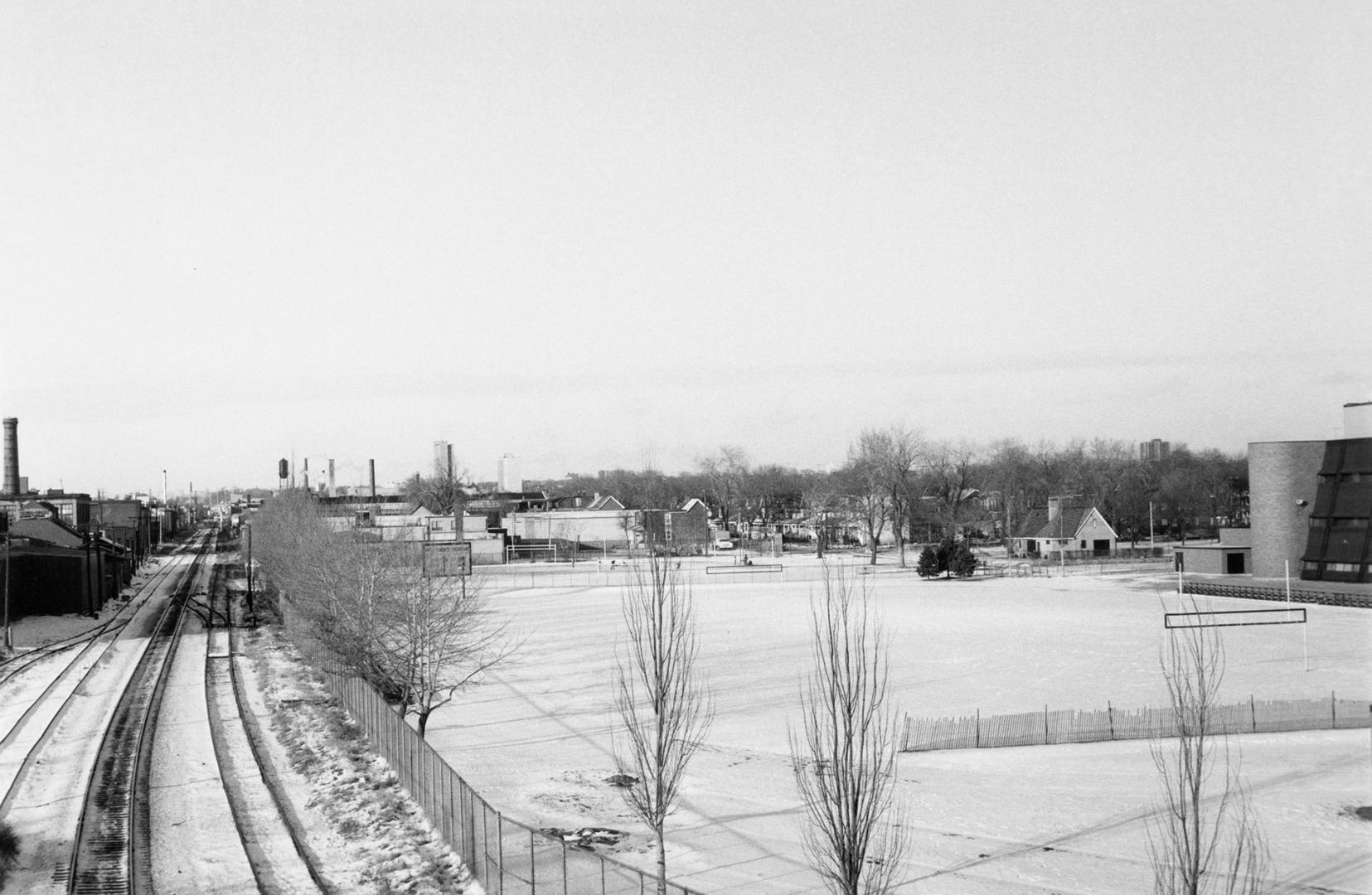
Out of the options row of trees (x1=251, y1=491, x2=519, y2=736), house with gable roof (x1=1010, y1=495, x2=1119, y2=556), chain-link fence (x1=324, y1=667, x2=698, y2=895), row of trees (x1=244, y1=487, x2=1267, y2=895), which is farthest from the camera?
house with gable roof (x1=1010, y1=495, x2=1119, y2=556)

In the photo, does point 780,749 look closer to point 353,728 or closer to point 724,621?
point 353,728

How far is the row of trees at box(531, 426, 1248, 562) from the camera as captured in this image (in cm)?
10362

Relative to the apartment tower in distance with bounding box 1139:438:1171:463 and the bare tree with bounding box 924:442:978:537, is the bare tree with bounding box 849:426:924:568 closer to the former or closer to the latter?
the bare tree with bounding box 924:442:978:537

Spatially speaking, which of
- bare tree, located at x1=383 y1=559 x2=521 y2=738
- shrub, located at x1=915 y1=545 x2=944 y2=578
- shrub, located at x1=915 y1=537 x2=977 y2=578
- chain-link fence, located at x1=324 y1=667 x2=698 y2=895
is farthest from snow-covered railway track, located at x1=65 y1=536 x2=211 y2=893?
shrub, located at x1=915 y1=537 x2=977 y2=578

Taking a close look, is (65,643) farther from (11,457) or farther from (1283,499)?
(11,457)

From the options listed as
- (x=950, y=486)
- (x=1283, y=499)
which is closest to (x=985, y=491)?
(x=950, y=486)

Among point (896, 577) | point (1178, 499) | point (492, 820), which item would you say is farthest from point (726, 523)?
point (492, 820)

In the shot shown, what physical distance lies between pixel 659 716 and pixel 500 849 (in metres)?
3.05

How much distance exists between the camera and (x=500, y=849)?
15922 millimetres

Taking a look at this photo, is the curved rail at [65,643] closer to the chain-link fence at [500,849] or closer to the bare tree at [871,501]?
the chain-link fence at [500,849]

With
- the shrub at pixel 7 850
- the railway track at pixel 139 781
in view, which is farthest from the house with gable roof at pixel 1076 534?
the shrub at pixel 7 850

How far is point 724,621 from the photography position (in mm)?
51875

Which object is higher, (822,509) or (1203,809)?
(822,509)

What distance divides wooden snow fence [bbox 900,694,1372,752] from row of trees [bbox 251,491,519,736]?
1209 centimetres
